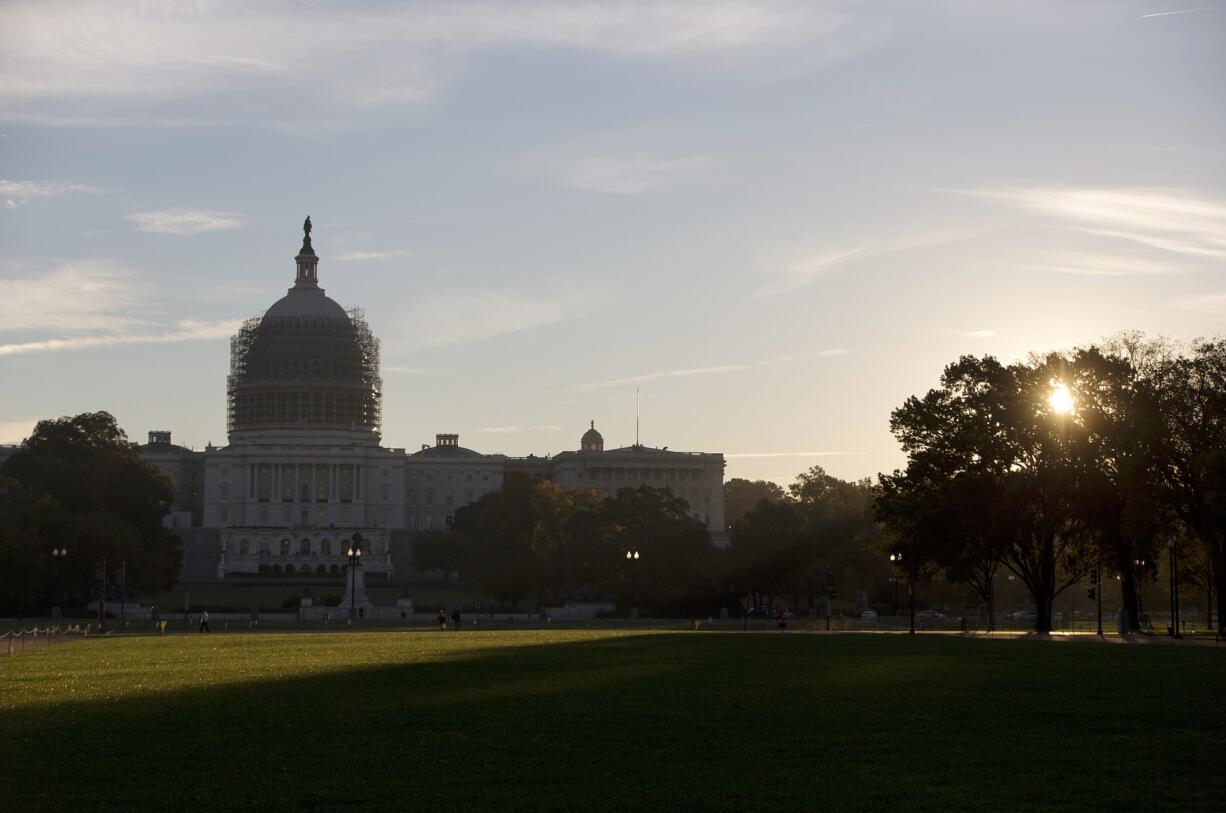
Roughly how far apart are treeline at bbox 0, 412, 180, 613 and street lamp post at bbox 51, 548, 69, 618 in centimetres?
8

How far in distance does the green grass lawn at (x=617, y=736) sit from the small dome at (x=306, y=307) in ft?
506

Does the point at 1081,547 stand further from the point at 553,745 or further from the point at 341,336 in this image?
the point at 341,336

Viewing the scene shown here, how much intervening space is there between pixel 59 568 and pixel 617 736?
79002 millimetres

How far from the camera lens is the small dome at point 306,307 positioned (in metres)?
190

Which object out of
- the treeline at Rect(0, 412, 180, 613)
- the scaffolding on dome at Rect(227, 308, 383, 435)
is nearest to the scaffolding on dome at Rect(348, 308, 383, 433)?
the scaffolding on dome at Rect(227, 308, 383, 435)

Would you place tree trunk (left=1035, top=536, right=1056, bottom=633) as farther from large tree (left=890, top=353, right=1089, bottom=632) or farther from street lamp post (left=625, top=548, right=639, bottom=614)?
street lamp post (left=625, top=548, right=639, bottom=614)

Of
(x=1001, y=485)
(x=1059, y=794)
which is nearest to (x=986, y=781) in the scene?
(x=1059, y=794)

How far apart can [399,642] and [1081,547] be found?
29965mm

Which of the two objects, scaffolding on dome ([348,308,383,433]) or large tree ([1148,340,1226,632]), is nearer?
large tree ([1148,340,1226,632])

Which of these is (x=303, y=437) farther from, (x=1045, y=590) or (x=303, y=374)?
(x=1045, y=590)

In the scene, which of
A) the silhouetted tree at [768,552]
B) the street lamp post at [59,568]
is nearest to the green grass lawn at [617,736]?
the street lamp post at [59,568]

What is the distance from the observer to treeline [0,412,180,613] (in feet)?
305

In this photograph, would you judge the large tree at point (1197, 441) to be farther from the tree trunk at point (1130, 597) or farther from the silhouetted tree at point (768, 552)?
the silhouetted tree at point (768, 552)

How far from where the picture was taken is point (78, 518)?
97.3 meters
